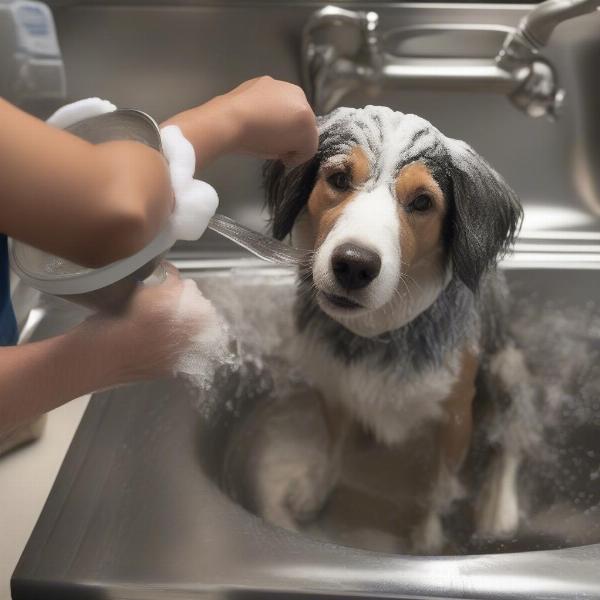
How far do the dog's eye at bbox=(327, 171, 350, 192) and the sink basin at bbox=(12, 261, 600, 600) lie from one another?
0.14 metres

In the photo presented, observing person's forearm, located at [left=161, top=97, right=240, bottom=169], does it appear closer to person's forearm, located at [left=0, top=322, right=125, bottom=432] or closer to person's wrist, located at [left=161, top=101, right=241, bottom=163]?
person's wrist, located at [left=161, top=101, right=241, bottom=163]

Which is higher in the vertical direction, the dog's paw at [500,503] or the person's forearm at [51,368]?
the person's forearm at [51,368]

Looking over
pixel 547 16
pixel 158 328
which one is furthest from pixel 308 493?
pixel 547 16

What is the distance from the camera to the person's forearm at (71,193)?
0.28 meters

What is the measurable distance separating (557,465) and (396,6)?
1.58ft

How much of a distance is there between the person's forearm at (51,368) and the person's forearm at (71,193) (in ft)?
0.27

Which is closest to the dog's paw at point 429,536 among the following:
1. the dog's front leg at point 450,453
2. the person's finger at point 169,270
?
the dog's front leg at point 450,453

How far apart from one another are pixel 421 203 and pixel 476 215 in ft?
0.16

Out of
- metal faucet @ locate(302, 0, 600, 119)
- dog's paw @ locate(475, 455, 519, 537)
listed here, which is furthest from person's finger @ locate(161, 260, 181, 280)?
dog's paw @ locate(475, 455, 519, 537)

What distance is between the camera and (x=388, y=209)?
0.45 meters

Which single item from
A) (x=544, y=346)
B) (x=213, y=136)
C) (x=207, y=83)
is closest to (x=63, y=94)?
(x=207, y=83)

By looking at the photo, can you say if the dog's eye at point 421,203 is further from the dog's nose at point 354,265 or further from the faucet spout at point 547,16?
the faucet spout at point 547,16

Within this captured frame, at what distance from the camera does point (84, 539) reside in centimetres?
53

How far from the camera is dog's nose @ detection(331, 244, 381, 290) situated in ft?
1.48
